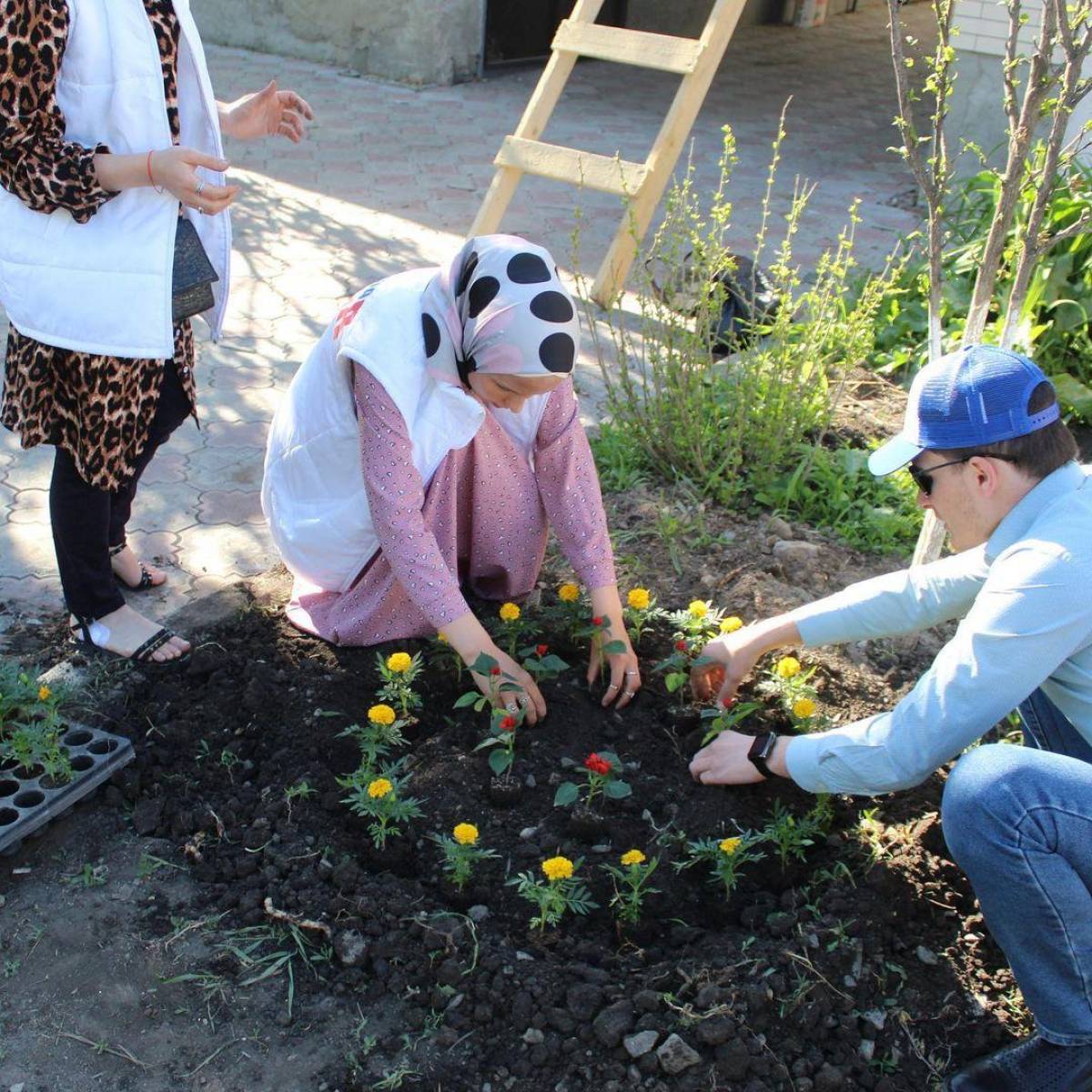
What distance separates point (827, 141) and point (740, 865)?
7.07m

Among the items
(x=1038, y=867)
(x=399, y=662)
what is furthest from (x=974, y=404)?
(x=399, y=662)

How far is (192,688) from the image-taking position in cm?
286

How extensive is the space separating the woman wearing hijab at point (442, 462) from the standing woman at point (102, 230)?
0.36m

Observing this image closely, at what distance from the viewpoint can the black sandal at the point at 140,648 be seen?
2.91m

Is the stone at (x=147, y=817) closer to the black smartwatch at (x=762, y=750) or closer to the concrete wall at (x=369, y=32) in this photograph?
the black smartwatch at (x=762, y=750)

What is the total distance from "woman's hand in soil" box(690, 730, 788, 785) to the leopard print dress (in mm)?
1420

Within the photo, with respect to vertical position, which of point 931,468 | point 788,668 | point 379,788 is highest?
point 931,468

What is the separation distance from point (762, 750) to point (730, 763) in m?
A: 0.08

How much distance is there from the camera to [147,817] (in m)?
2.50

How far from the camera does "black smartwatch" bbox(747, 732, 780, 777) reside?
2.31m

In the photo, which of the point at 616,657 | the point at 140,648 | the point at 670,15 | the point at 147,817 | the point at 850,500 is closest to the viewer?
the point at 147,817

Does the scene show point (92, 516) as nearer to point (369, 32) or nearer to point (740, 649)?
point (740, 649)

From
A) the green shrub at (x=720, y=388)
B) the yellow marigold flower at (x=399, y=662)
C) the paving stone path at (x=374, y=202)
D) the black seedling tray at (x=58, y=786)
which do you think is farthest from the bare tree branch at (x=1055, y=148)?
the black seedling tray at (x=58, y=786)

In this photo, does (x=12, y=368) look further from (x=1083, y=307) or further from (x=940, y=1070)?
(x=1083, y=307)
